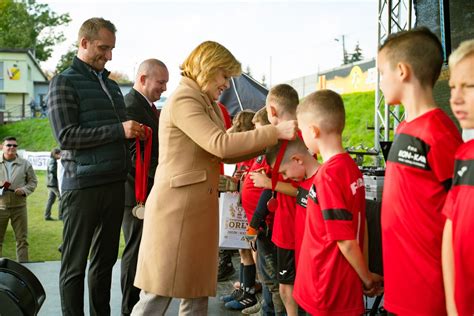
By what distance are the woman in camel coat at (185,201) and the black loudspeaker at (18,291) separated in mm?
643

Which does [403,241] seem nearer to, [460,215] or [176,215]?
[460,215]

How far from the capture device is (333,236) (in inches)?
74.2

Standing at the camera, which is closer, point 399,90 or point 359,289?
point 399,90

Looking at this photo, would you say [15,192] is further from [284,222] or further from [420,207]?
[420,207]

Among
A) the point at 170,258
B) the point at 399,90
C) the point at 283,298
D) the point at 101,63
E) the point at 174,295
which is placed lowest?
the point at 283,298

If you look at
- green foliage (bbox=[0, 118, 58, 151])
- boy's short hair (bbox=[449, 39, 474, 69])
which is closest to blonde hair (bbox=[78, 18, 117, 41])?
boy's short hair (bbox=[449, 39, 474, 69])

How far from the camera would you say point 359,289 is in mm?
1987

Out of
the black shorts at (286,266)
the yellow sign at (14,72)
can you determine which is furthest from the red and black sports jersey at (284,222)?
the yellow sign at (14,72)

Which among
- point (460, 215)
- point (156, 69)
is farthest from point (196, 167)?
point (156, 69)

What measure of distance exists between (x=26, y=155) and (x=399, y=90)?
70.7 feet

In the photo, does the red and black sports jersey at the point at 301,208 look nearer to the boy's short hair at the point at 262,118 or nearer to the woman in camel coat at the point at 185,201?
the woman in camel coat at the point at 185,201

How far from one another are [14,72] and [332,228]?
160ft

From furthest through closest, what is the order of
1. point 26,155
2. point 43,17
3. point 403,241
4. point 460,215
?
point 43,17 < point 26,155 < point 403,241 < point 460,215

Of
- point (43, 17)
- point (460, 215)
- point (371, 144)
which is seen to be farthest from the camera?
point (43, 17)
